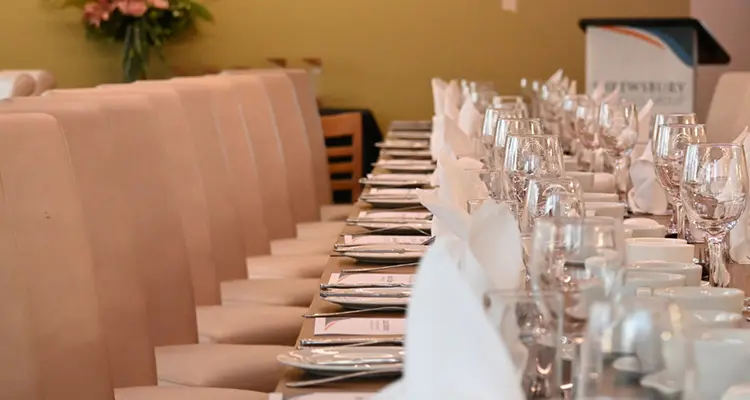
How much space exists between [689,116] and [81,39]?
515 cm

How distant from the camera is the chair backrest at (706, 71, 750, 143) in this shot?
400 cm

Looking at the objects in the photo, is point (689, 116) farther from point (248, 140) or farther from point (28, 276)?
point (248, 140)

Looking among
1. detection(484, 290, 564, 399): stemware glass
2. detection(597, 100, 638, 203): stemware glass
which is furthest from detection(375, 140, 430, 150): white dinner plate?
detection(484, 290, 564, 399): stemware glass

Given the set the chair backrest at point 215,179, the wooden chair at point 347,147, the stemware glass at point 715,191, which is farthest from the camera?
the wooden chair at point 347,147

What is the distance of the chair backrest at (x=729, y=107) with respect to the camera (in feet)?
13.1

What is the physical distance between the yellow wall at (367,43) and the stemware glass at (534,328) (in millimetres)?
5811

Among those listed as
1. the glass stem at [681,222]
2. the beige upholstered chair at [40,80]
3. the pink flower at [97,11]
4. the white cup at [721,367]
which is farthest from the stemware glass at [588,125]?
the pink flower at [97,11]

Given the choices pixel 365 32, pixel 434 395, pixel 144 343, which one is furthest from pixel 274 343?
pixel 365 32

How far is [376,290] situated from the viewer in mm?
1613

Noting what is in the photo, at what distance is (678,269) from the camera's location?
1.32m

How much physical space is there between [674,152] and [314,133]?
2990 mm

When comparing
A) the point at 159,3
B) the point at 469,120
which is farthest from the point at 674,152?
the point at 159,3

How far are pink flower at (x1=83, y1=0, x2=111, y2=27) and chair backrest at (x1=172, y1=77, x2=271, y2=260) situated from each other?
10.5 ft

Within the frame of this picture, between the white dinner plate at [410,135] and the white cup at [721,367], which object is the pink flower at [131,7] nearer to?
the white dinner plate at [410,135]
